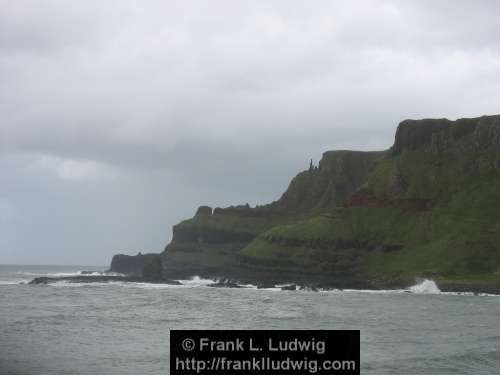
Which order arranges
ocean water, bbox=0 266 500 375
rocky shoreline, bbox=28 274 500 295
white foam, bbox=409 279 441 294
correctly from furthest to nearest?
white foam, bbox=409 279 441 294 → rocky shoreline, bbox=28 274 500 295 → ocean water, bbox=0 266 500 375

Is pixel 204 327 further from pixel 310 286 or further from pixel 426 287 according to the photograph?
pixel 310 286

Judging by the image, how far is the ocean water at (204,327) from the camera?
41.9 meters

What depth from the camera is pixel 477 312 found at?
285ft

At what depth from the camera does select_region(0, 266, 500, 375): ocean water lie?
137 feet

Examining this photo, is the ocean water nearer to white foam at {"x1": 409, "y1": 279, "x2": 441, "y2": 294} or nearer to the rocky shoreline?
the rocky shoreline

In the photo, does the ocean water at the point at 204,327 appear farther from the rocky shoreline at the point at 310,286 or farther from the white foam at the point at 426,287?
the white foam at the point at 426,287

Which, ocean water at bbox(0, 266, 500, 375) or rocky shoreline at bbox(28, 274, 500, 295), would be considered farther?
rocky shoreline at bbox(28, 274, 500, 295)

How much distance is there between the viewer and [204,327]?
63.2m

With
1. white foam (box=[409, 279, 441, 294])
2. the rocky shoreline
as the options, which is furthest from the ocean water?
white foam (box=[409, 279, 441, 294])

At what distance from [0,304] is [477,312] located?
196ft

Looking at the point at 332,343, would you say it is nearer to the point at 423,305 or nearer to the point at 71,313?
the point at 71,313

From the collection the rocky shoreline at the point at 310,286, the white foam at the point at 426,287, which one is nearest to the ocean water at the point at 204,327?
the rocky shoreline at the point at 310,286

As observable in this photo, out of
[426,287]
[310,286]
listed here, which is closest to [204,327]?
[426,287]

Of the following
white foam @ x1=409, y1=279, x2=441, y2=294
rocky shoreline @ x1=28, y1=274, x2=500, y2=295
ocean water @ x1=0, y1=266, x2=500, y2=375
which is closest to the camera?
ocean water @ x1=0, y1=266, x2=500, y2=375
